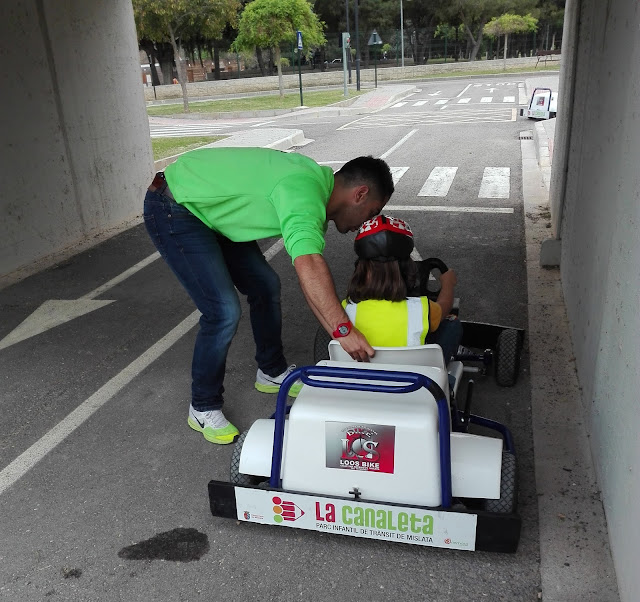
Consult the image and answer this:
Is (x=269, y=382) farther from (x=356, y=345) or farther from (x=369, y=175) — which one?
(x=369, y=175)

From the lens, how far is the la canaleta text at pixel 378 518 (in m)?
2.67

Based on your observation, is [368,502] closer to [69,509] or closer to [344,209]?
[344,209]

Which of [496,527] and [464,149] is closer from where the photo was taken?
[496,527]

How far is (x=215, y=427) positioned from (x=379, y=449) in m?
1.50

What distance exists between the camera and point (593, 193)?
14.0 feet

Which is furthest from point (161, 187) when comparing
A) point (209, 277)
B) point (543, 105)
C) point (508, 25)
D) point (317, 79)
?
point (508, 25)

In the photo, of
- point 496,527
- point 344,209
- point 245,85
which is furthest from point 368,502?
point 245,85

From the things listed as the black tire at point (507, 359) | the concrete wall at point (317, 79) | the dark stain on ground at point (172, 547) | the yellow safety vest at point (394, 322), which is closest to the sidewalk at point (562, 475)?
the black tire at point (507, 359)

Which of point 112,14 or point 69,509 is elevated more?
point 112,14

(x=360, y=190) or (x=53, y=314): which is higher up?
(x=360, y=190)

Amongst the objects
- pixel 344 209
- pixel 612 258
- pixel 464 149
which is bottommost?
pixel 464 149

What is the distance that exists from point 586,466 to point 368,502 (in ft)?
4.59

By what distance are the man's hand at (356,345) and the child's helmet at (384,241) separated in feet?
1.33

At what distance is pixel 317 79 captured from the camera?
45438mm
